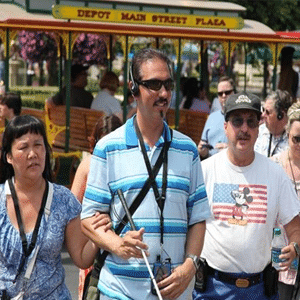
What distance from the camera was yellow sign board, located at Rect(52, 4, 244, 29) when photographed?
1382 cm

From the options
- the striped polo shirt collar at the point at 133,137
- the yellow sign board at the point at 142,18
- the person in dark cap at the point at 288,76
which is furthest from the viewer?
the person in dark cap at the point at 288,76

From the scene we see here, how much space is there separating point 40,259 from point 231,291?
4.30 ft

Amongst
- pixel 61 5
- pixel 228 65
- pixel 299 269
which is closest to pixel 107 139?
pixel 299 269

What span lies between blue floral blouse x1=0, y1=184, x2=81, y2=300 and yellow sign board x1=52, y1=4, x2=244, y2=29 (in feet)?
31.0

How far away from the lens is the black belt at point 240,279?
16.8 feet

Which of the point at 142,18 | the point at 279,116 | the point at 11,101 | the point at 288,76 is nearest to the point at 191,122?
the point at 142,18

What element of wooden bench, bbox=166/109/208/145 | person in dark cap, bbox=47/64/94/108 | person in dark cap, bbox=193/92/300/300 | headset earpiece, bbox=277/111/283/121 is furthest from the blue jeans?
person in dark cap, bbox=47/64/94/108

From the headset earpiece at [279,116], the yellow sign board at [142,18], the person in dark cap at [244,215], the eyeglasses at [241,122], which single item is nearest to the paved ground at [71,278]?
the headset earpiece at [279,116]

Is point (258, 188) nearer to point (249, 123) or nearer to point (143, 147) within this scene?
point (249, 123)

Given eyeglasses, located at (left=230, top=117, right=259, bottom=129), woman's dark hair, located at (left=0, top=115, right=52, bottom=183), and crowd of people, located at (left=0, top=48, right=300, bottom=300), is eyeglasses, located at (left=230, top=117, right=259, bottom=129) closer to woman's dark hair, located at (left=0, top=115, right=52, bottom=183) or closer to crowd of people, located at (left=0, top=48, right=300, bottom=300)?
crowd of people, located at (left=0, top=48, right=300, bottom=300)

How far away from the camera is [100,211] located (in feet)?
13.6

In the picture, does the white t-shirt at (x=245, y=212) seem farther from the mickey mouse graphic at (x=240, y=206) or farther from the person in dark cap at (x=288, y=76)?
the person in dark cap at (x=288, y=76)

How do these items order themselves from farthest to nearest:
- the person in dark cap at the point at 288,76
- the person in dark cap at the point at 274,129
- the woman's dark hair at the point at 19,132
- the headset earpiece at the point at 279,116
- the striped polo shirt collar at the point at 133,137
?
the person in dark cap at the point at 288,76, the headset earpiece at the point at 279,116, the person in dark cap at the point at 274,129, the woman's dark hair at the point at 19,132, the striped polo shirt collar at the point at 133,137

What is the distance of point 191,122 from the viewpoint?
50.6 feet
